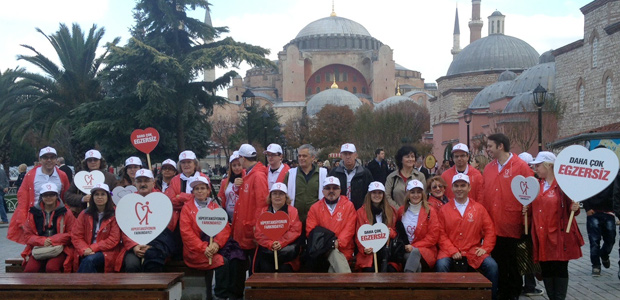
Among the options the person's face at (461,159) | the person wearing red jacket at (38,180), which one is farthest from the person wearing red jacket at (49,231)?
the person's face at (461,159)

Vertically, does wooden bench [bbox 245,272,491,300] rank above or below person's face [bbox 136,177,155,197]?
below

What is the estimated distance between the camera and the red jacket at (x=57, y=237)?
610 centimetres

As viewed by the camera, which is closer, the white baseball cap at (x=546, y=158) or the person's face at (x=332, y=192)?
the white baseball cap at (x=546, y=158)

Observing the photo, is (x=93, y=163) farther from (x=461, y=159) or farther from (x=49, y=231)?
(x=461, y=159)

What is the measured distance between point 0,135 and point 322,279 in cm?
2455

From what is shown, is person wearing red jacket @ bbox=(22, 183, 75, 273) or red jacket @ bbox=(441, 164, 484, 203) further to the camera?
red jacket @ bbox=(441, 164, 484, 203)

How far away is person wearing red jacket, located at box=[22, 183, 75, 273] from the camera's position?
6105 mm

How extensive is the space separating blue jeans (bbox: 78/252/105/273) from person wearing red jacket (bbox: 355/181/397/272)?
269 cm

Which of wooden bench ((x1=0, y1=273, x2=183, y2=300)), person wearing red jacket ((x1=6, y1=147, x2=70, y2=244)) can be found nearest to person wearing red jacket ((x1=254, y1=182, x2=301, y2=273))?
wooden bench ((x1=0, y1=273, x2=183, y2=300))

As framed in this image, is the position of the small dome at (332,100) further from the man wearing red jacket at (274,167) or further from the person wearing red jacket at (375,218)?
the person wearing red jacket at (375,218)

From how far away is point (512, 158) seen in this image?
6055 mm

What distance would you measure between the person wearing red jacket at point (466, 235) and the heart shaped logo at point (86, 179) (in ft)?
14.2

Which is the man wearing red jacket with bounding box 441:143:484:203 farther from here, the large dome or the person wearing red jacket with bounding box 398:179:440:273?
the large dome

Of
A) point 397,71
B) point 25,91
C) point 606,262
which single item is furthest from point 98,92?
point 397,71
